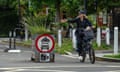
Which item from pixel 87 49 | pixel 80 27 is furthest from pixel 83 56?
pixel 80 27

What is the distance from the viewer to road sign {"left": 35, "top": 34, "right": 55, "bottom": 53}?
55.0ft

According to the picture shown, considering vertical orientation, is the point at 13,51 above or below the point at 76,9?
below

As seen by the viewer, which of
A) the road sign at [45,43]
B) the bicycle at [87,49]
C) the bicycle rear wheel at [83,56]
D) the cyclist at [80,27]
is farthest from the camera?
the road sign at [45,43]

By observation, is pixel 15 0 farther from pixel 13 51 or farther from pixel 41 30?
pixel 41 30

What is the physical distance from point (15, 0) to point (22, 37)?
23.3 feet

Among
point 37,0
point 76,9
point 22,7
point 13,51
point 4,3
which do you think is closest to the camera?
point 13,51

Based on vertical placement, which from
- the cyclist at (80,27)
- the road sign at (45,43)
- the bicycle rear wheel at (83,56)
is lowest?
the bicycle rear wheel at (83,56)

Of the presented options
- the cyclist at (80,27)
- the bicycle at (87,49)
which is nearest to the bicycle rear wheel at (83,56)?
the bicycle at (87,49)

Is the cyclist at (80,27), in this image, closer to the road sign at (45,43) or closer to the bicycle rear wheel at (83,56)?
the bicycle rear wheel at (83,56)

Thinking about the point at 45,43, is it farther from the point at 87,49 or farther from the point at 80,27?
the point at 87,49

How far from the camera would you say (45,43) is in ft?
55.4

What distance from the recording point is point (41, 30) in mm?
17031

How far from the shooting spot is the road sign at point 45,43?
1675 centimetres

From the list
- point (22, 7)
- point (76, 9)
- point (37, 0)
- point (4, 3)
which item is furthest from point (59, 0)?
point (4, 3)
